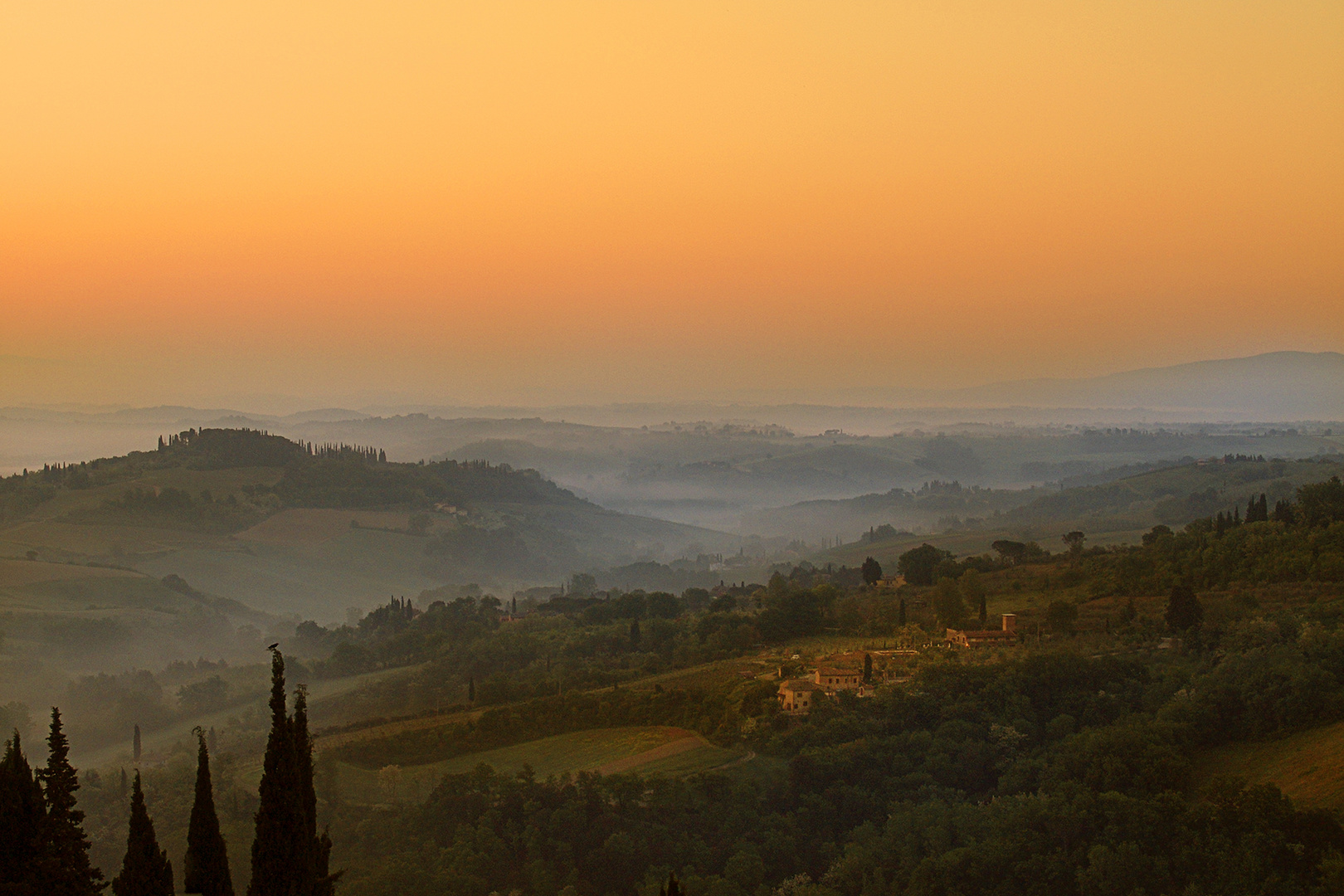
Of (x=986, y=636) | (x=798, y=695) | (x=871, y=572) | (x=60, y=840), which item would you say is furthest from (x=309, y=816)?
(x=871, y=572)

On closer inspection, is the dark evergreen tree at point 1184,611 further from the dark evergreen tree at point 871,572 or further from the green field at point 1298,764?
the dark evergreen tree at point 871,572

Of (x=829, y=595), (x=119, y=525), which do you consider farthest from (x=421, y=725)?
(x=119, y=525)

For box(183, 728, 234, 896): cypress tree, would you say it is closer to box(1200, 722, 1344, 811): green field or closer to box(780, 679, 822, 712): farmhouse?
box(1200, 722, 1344, 811): green field

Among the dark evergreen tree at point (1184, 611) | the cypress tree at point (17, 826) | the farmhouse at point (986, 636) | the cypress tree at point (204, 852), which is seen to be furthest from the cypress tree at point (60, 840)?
the dark evergreen tree at point (1184, 611)

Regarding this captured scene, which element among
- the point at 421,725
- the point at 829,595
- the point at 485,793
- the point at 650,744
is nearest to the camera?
the point at 485,793

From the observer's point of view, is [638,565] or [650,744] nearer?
[650,744]

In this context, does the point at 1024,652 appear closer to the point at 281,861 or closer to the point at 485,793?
the point at 485,793

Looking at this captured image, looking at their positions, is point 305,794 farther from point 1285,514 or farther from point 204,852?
point 1285,514
